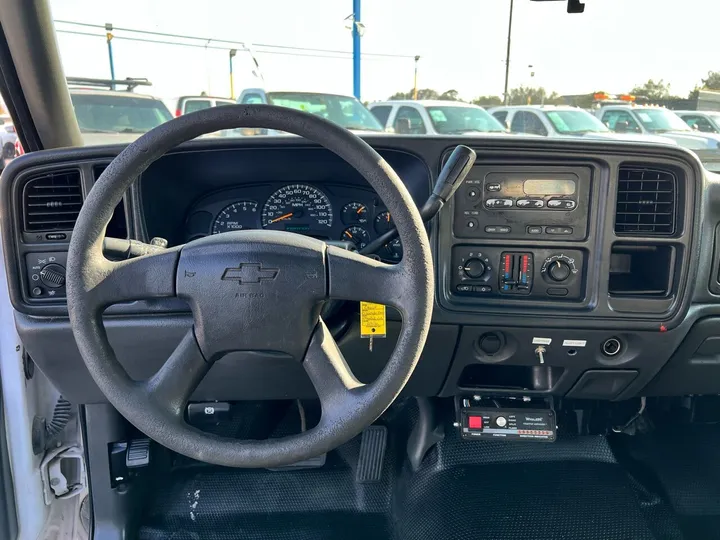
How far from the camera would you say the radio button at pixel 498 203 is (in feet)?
5.79

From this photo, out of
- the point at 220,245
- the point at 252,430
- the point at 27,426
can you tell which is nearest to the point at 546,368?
the point at 252,430

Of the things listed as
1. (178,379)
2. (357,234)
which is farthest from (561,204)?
(178,379)

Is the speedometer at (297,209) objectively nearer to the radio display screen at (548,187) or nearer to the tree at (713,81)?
the radio display screen at (548,187)

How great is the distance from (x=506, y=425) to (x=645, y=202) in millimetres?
871

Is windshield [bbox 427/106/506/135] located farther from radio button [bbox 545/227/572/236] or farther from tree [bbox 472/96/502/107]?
radio button [bbox 545/227/572/236]

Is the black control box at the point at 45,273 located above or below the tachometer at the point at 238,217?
below

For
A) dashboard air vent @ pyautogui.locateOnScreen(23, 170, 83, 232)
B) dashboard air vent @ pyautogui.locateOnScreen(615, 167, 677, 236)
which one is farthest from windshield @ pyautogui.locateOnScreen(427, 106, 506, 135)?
dashboard air vent @ pyautogui.locateOnScreen(23, 170, 83, 232)

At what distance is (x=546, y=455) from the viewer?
2.23 metres

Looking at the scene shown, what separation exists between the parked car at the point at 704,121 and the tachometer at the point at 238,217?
344cm

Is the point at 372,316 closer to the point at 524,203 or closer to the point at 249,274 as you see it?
the point at 249,274

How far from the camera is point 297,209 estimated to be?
1.94 meters

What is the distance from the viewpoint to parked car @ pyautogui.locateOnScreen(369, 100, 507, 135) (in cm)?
782

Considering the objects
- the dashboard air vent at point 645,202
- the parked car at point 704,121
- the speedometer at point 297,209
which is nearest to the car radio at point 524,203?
the dashboard air vent at point 645,202

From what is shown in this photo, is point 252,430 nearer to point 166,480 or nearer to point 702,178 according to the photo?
point 166,480
